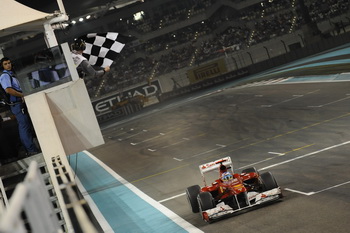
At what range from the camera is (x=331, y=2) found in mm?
50188

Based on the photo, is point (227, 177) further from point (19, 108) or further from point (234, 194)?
point (19, 108)

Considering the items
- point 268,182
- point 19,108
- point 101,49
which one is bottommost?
point 268,182

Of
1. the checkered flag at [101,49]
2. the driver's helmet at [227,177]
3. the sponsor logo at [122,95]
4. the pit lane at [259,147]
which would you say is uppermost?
the checkered flag at [101,49]

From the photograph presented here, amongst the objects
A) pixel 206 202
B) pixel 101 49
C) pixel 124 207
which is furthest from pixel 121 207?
pixel 101 49

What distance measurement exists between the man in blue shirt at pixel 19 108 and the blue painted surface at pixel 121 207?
1.23 meters

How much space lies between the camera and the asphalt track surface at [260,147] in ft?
39.4

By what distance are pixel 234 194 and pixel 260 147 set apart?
804 centimetres

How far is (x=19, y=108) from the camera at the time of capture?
1141 centimetres

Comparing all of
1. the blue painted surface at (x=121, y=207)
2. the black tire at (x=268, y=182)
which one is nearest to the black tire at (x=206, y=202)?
the blue painted surface at (x=121, y=207)

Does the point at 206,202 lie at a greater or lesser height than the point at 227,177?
lesser

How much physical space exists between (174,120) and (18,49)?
948 inches

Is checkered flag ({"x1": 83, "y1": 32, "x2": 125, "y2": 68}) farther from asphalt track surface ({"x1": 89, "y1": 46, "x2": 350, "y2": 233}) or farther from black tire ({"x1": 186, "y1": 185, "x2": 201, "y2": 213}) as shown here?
asphalt track surface ({"x1": 89, "y1": 46, "x2": 350, "y2": 233})

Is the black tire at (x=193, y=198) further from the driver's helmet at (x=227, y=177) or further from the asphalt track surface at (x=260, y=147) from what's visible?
the driver's helmet at (x=227, y=177)

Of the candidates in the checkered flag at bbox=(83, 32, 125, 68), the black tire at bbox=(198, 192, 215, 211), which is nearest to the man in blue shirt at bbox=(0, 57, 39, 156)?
the checkered flag at bbox=(83, 32, 125, 68)
